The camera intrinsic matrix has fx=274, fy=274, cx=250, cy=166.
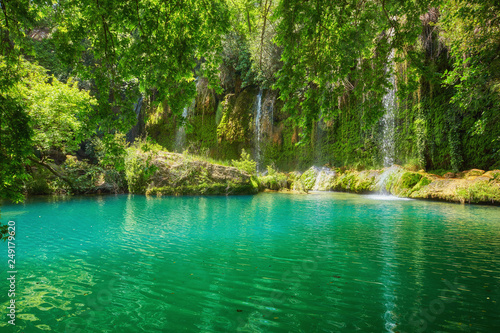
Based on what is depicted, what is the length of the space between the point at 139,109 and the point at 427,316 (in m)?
33.3

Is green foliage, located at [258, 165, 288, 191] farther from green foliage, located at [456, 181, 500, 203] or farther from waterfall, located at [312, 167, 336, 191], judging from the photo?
green foliage, located at [456, 181, 500, 203]

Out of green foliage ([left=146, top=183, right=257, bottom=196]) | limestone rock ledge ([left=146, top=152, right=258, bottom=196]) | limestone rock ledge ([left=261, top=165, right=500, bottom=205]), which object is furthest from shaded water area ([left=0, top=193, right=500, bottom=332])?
limestone rock ledge ([left=146, top=152, right=258, bottom=196])

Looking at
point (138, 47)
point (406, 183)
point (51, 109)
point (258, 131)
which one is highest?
point (258, 131)

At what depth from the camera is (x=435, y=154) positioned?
17500 mm

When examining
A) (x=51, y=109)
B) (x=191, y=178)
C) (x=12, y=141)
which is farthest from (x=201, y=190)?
(x=12, y=141)

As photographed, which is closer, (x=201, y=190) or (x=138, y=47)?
(x=138, y=47)

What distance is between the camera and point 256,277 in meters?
4.20

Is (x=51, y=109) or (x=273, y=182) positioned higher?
(x=51, y=109)

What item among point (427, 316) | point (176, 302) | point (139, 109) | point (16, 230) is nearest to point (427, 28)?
point (427, 316)

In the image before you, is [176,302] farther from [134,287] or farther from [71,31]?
[71,31]

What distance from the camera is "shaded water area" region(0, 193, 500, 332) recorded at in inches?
117

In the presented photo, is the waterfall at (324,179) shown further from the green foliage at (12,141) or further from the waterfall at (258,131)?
the green foliage at (12,141)

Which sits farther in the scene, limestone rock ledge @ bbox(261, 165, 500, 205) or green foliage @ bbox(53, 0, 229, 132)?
limestone rock ledge @ bbox(261, 165, 500, 205)

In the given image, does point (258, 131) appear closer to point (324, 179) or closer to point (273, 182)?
point (273, 182)
